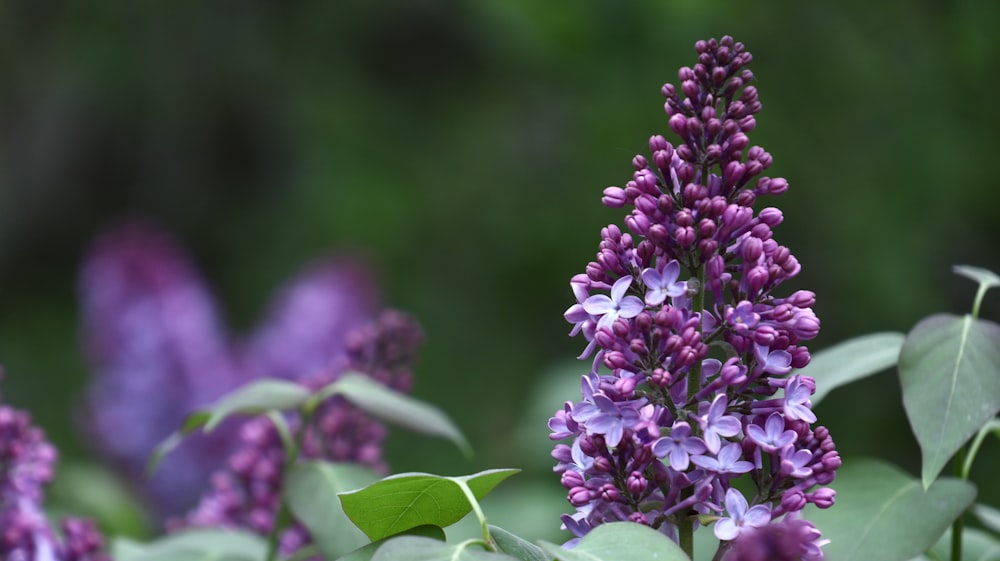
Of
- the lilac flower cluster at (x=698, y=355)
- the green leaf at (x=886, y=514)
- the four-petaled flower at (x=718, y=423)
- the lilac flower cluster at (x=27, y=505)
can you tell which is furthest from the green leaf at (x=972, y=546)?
the lilac flower cluster at (x=27, y=505)

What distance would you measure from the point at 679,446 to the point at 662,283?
140 millimetres

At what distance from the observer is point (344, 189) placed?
19.3 feet

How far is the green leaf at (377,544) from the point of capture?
0.91 metres

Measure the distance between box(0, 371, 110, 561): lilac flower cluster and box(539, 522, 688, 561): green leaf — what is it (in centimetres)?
75

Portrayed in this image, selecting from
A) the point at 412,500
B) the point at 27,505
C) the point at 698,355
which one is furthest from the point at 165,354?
the point at 698,355

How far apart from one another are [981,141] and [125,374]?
2.86m

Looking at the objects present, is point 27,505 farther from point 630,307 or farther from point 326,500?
point 630,307

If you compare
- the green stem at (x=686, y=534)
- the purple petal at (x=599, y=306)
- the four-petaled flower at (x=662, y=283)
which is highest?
the four-petaled flower at (x=662, y=283)

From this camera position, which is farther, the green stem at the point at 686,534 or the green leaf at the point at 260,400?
the green leaf at the point at 260,400

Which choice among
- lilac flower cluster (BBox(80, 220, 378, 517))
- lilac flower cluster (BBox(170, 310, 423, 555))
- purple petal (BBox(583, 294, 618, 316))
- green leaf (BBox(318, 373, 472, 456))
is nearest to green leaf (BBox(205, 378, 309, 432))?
green leaf (BBox(318, 373, 472, 456))

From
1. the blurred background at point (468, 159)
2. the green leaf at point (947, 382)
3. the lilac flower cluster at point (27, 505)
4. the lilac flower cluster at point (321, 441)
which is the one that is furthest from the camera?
the blurred background at point (468, 159)

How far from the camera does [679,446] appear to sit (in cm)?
91

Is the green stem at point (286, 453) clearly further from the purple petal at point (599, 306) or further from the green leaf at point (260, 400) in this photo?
the purple petal at point (599, 306)

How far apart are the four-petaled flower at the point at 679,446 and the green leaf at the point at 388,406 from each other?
0.54m
